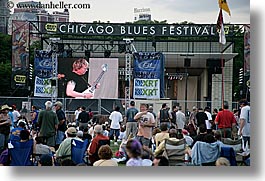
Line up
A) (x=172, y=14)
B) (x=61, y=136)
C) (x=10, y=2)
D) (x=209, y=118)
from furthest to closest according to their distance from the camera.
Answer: (x=172, y=14) → (x=209, y=118) → (x=10, y=2) → (x=61, y=136)

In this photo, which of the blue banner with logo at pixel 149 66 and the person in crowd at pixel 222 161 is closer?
the person in crowd at pixel 222 161

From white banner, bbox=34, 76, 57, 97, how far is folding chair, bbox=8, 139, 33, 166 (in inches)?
169

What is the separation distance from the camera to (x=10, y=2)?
12641 millimetres

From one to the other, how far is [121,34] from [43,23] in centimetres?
252

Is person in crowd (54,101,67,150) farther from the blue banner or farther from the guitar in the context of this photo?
the guitar

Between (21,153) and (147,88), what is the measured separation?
5241 mm

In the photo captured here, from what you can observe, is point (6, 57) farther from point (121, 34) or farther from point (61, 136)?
point (121, 34)

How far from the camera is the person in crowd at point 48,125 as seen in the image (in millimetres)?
10648

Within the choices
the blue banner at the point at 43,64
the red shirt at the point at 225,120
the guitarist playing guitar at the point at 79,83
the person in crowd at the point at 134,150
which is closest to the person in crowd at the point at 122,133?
the guitarist playing guitar at the point at 79,83

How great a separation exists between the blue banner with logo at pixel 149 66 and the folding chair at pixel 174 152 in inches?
202

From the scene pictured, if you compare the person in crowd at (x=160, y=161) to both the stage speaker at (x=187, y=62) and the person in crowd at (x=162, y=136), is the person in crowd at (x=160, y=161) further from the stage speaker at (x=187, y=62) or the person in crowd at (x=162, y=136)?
the stage speaker at (x=187, y=62)

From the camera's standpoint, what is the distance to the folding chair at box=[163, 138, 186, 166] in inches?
341

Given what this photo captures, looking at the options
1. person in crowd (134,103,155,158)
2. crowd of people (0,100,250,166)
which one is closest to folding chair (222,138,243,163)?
crowd of people (0,100,250,166)

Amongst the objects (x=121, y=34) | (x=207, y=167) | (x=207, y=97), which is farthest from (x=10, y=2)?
(x=207, y=97)
